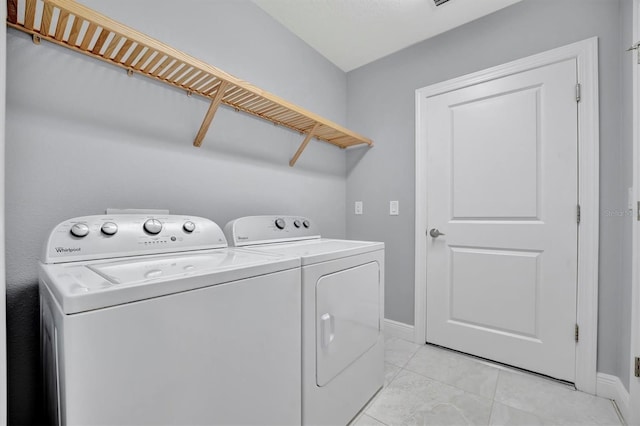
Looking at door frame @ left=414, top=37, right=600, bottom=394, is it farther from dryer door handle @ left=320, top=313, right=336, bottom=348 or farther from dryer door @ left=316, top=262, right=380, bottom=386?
dryer door handle @ left=320, top=313, right=336, bottom=348

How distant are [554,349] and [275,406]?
1767 mm

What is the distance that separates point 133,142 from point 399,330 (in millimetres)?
2275

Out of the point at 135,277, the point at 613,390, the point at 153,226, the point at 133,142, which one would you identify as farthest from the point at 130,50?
the point at 613,390

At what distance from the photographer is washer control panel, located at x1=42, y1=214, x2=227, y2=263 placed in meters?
0.91

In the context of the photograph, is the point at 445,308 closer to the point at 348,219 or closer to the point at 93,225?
the point at 348,219

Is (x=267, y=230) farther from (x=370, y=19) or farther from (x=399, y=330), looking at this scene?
(x=370, y=19)

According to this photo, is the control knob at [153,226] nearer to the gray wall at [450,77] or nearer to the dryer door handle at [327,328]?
the dryer door handle at [327,328]

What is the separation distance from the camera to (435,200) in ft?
7.04

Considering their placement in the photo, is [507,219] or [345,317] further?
[507,219]

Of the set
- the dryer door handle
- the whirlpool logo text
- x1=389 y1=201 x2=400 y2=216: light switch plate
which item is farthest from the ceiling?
the dryer door handle

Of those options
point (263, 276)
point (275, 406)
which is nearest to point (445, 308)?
point (275, 406)

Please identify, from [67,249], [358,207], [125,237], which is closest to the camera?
[67,249]

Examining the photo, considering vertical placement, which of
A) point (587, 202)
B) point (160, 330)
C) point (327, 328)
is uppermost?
point (587, 202)

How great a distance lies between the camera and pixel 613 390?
59.0 inches
